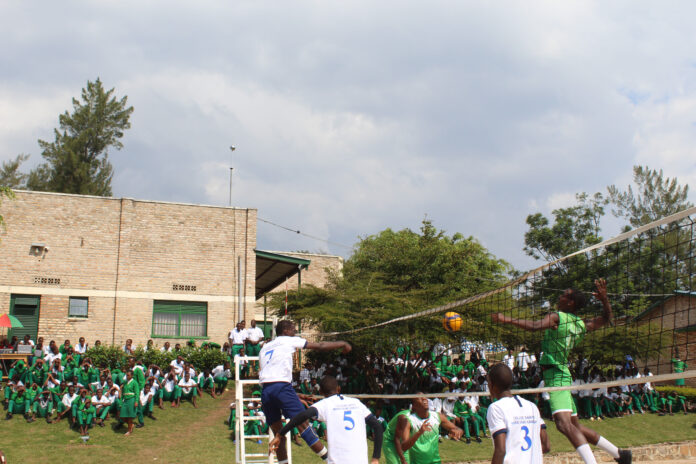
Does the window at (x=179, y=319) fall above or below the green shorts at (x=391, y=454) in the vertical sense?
above

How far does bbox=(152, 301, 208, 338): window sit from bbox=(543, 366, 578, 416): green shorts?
72.0 ft

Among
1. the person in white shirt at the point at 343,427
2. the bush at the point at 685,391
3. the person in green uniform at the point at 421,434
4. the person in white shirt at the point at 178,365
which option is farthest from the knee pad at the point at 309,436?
the bush at the point at 685,391

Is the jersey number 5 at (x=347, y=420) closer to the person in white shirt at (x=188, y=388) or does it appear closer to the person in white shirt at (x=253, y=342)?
the person in white shirt at (x=188, y=388)

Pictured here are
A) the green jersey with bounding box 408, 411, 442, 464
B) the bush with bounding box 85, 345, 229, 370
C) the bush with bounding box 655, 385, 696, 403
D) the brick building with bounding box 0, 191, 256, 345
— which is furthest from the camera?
the brick building with bounding box 0, 191, 256, 345

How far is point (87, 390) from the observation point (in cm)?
1742

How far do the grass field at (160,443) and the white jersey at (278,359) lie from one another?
802 cm

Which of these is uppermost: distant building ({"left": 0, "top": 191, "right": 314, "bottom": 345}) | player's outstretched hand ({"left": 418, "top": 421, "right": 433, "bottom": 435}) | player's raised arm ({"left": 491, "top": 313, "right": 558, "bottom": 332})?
distant building ({"left": 0, "top": 191, "right": 314, "bottom": 345})

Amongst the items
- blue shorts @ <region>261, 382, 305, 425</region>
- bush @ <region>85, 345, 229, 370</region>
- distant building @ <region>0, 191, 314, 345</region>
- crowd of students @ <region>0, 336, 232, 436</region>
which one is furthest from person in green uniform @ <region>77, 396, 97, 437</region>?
blue shorts @ <region>261, 382, 305, 425</region>

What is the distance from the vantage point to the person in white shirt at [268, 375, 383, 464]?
6.29 metres

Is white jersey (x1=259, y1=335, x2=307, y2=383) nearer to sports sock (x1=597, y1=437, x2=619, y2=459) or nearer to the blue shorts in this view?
Result: the blue shorts

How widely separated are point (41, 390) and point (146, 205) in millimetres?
11738

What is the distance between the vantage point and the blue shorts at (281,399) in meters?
7.47

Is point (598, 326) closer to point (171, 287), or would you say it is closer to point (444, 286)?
point (444, 286)

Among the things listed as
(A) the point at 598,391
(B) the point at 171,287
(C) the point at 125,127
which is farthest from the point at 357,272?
(C) the point at 125,127
